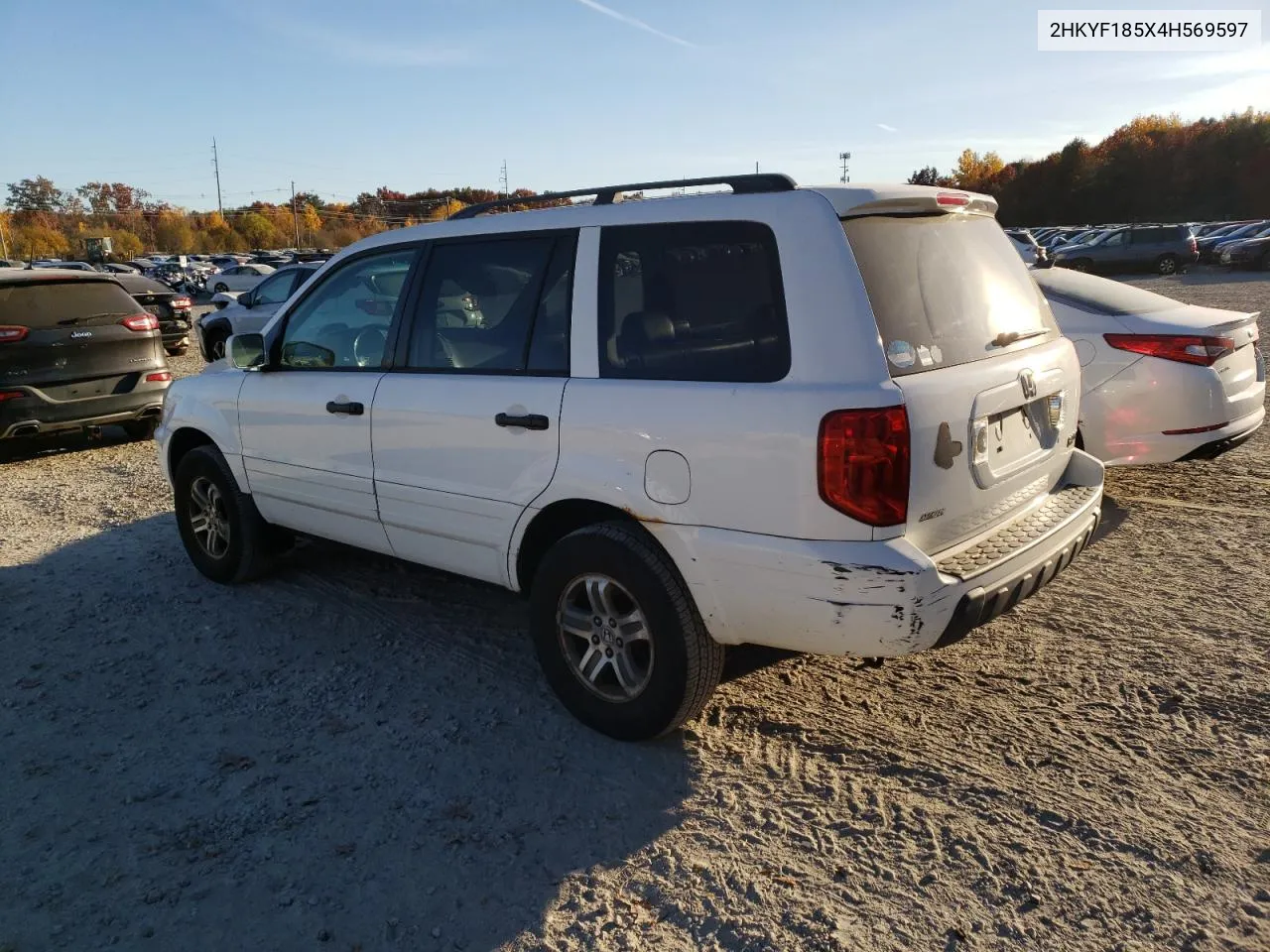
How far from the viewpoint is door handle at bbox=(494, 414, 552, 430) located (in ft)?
11.5

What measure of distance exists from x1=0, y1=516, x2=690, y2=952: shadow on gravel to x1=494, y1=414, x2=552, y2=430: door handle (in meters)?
1.20

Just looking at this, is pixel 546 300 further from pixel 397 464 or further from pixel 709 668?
pixel 709 668

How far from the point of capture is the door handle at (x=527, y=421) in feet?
11.5

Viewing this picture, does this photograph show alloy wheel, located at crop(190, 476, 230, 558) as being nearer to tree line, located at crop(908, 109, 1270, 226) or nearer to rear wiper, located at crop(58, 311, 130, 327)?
rear wiper, located at crop(58, 311, 130, 327)

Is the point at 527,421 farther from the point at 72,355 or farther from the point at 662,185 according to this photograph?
the point at 72,355

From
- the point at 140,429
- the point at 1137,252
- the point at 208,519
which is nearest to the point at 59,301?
the point at 140,429

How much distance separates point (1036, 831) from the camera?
2.90m

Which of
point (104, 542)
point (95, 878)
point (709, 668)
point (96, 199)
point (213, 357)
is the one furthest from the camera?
point (96, 199)

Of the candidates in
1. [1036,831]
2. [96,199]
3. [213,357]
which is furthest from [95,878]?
[96,199]

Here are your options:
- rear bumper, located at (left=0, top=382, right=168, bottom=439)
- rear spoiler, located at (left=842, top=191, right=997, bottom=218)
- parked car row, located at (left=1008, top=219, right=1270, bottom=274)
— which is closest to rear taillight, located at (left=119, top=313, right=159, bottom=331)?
rear bumper, located at (left=0, top=382, right=168, bottom=439)

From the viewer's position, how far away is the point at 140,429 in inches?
388

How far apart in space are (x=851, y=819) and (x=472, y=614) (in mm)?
2433

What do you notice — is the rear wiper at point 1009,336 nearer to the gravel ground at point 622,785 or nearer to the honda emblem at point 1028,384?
the honda emblem at point 1028,384

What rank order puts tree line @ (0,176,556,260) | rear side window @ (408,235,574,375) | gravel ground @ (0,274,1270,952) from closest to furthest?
gravel ground @ (0,274,1270,952)
rear side window @ (408,235,574,375)
tree line @ (0,176,556,260)
